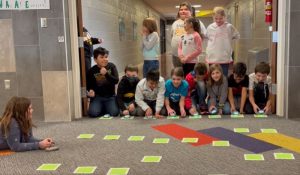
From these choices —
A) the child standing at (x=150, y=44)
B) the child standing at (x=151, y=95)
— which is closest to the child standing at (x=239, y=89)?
the child standing at (x=151, y=95)

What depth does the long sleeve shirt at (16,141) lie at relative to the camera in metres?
3.25

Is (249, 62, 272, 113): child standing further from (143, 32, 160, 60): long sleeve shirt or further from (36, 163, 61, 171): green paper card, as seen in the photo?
(36, 163, 61, 171): green paper card

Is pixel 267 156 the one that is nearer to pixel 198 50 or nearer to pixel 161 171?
pixel 161 171

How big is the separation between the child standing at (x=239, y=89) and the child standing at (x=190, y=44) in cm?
61

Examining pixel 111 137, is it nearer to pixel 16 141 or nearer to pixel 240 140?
pixel 16 141

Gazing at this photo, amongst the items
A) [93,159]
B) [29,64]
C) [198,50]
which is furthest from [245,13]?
[93,159]

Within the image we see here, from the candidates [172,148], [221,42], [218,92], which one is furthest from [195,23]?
[172,148]

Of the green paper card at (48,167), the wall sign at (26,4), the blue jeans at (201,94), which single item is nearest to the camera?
the green paper card at (48,167)

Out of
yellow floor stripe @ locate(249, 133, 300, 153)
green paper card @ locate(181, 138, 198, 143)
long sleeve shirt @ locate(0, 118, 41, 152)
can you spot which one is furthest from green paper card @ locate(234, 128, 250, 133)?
long sleeve shirt @ locate(0, 118, 41, 152)

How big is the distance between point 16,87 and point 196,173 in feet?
9.29

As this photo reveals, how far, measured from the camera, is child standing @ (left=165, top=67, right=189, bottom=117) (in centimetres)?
460

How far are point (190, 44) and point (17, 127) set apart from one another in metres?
2.71

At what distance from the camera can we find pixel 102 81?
485 centimetres

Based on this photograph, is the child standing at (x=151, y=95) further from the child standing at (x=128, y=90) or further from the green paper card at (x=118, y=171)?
the green paper card at (x=118, y=171)
